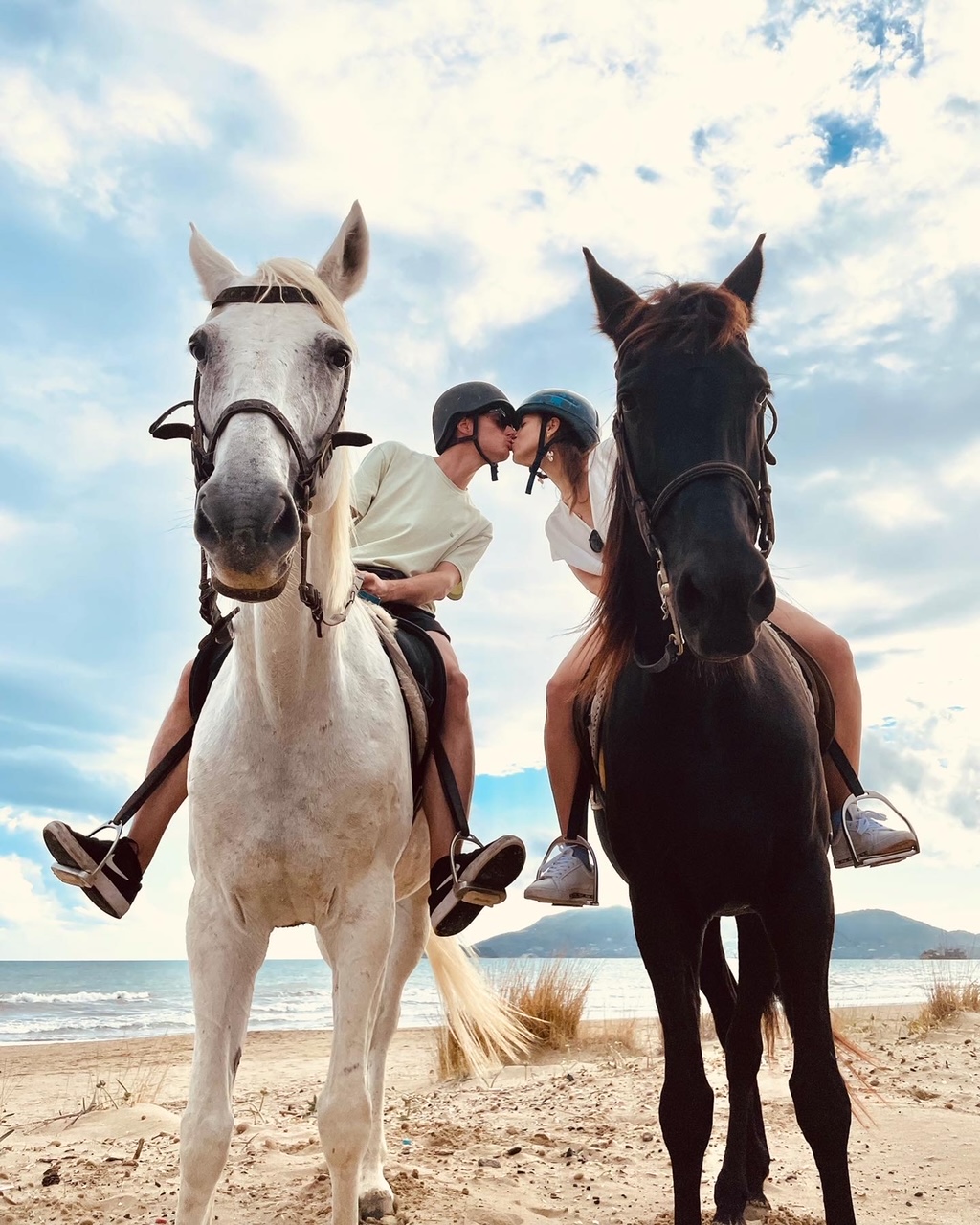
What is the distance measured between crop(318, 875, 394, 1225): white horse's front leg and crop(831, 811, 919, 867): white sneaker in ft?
→ 5.43

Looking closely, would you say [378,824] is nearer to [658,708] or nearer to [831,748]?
[658,708]

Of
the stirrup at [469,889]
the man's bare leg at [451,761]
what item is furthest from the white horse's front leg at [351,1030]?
the man's bare leg at [451,761]

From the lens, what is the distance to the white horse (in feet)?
8.94

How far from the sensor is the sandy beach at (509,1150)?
4.05 meters

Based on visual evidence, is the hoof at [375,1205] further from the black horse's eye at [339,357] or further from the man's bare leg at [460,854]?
the black horse's eye at [339,357]

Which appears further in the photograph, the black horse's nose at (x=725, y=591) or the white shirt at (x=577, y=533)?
the white shirt at (x=577, y=533)

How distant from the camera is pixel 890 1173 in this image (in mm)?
4613

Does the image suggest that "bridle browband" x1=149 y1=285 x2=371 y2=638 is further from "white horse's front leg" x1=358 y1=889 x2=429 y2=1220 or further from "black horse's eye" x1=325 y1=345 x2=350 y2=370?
"white horse's front leg" x1=358 y1=889 x2=429 y2=1220

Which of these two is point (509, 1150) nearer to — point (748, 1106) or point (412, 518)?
point (748, 1106)

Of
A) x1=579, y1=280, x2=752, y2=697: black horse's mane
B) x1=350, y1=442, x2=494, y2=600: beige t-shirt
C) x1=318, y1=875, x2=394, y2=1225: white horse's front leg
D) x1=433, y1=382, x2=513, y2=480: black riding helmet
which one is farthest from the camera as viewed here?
x1=433, y1=382, x2=513, y2=480: black riding helmet

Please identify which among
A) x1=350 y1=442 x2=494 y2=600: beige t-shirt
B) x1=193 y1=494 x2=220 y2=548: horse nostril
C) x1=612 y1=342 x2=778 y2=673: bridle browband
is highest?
x1=350 y1=442 x2=494 y2=600: beige t-shirt

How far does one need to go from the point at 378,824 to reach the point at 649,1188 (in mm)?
2638

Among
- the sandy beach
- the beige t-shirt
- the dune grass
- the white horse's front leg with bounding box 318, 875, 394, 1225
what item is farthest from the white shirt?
the dune grass

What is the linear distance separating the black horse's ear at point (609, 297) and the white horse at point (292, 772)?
0.88m
